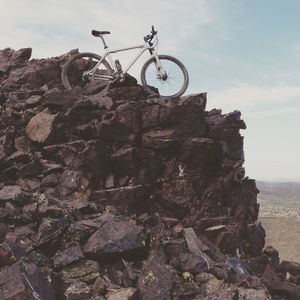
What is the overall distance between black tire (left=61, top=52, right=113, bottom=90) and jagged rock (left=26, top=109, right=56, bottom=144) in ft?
8.07

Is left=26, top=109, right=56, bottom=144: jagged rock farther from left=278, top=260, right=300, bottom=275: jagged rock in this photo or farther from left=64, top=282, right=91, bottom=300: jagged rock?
left=278, top=260, right=300, bottom=275: jagged rock

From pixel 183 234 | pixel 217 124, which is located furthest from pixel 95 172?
pixel 217 124

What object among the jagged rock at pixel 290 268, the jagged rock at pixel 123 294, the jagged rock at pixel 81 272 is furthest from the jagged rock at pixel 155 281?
the jagged rock at pixel 290 268

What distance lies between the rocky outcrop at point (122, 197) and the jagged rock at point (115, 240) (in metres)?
0.03

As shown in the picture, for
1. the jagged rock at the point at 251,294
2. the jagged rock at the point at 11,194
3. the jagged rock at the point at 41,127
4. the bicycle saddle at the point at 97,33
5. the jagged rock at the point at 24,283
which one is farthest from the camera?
the bicycle saddle at the point at 97,33

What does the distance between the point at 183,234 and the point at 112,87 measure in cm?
897

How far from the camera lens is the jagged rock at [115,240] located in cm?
1224

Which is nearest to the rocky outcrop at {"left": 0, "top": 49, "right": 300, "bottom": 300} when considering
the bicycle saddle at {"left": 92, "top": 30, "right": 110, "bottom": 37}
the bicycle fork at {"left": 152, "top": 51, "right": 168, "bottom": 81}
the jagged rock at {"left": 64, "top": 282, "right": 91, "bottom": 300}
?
the jagged rock at {"left": 64, "top": 282, "right": 91, "bottom": 300}

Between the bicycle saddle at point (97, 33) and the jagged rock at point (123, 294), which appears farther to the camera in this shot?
the bicycle saddle at point (97, 33)

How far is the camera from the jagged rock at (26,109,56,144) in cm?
1884

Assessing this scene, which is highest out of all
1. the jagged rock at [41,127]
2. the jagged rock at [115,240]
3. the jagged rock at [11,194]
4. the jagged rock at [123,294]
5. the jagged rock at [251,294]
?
the jagged rock at [41,127]

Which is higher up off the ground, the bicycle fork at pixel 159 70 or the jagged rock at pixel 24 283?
the bicycle fork at pixel 159 70

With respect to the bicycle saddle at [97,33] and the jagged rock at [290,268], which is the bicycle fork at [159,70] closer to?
the bicycle saddle at [97,33]

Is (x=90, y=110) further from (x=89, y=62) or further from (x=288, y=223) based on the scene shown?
(x=288, y=223)
